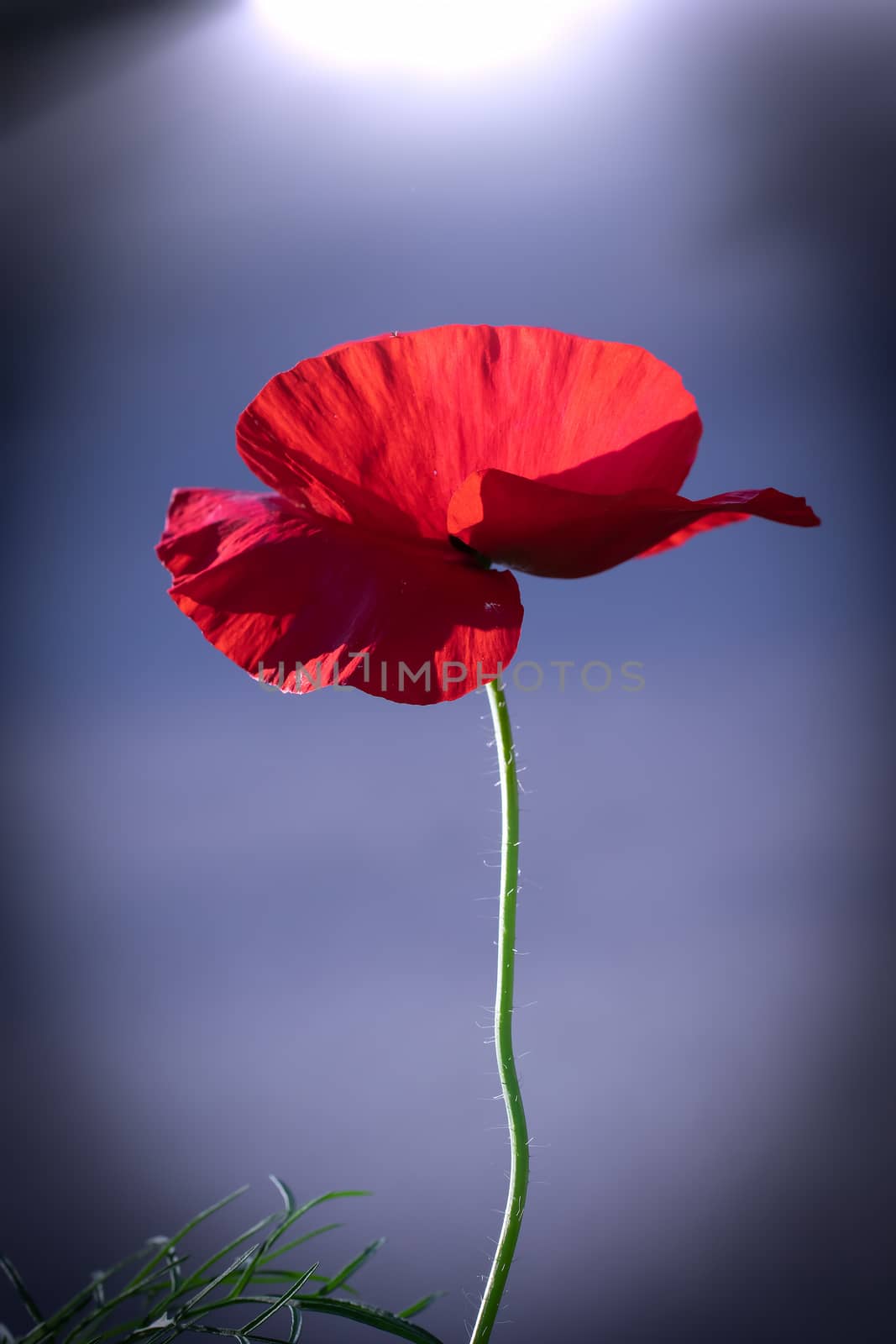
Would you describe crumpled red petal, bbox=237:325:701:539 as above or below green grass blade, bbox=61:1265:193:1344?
above

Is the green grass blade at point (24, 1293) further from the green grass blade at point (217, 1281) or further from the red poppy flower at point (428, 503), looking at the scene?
the red poppy flower at point (428, 503)

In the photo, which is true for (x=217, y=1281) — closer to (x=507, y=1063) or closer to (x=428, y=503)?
(x=507, y=1063)

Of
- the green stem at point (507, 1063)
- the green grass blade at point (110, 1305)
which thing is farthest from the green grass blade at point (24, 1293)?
the green stem at point (507, 1063)

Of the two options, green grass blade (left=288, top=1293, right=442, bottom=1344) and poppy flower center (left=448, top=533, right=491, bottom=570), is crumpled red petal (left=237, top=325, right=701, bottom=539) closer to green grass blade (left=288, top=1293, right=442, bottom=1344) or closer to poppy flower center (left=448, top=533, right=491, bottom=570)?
poppy flower center (left=448, top=533, right=491, bottom=570)

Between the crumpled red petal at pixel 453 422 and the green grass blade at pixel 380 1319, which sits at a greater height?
the crumpled red petal at pixel 453 422

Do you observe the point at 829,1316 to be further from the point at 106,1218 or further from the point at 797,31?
the point at 797,31

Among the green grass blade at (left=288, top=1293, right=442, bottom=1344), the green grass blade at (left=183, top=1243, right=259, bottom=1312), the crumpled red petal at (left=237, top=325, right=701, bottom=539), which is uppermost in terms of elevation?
the crumpled red petal at (left=237, top=325, right=701, bottom=539)

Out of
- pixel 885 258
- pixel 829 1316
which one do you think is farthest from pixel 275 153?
pixel 829 1316

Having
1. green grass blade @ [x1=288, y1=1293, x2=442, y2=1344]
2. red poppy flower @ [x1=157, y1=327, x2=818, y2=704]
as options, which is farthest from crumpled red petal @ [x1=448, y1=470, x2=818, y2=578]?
green grass blade @ [x1=288, y1=1293, x2=442, y2=1344]
